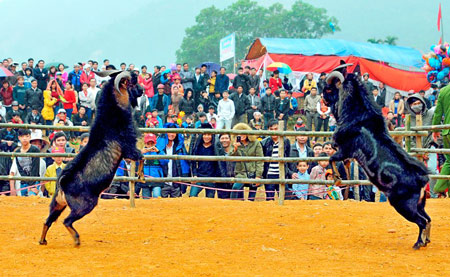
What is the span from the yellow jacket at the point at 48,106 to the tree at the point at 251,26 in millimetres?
41741

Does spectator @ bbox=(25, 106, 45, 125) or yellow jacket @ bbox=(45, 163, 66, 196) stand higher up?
spectator @ bbox=(25, 106, 45, 125)

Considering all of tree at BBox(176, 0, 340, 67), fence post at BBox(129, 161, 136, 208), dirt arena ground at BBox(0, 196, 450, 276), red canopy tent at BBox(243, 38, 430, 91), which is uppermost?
tree at BBox(176, 0, 340, 67)

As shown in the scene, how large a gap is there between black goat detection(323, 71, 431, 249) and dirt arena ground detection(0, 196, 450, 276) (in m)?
0.45

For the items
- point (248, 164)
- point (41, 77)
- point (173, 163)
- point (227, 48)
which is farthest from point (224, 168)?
point (227, 48)

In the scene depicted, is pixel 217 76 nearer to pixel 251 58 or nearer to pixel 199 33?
pixel 251 58

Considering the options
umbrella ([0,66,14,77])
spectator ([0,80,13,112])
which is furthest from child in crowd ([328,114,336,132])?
umbrella ([0,66,14,77])

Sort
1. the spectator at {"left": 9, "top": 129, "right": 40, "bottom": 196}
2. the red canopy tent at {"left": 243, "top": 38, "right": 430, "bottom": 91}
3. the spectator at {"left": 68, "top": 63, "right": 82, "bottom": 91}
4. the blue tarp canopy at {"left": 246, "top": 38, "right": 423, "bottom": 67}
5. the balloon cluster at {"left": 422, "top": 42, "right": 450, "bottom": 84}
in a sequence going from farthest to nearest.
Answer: the blue tarp canopy at {"left": 246, "top": 38, "right": 423, "bottom": 67} → the red canopy tent at {"left": 243, "top": 38, "right": 430, "bottom": 91} → the spectator at {"left": 68, "top": 63, "right": 82, "bottom": 91} → the balloon cluster at {"left": 422, "top": 42, "right": 450, "bottom": 84} → the spectator at {"left": 9, "top": 129, "right": 40, "bottom": 196}

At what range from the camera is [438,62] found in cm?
1078

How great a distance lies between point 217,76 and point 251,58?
351 inches

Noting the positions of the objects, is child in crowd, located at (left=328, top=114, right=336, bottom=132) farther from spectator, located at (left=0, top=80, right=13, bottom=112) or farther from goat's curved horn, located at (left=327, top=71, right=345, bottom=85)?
goat's curved horn, located at (left=327, top=71, right=345, bottom=85)

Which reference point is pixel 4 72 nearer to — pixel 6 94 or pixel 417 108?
pixel 6 94

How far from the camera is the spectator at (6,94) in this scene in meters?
15.8

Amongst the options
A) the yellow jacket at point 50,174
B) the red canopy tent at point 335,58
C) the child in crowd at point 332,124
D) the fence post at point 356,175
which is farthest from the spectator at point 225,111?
the red canopy tent at point 335,58

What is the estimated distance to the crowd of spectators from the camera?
31.9 feet
